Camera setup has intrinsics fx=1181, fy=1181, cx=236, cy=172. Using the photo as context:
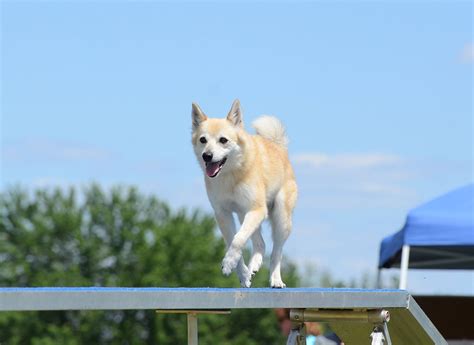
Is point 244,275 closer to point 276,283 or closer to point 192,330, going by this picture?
point 276,283

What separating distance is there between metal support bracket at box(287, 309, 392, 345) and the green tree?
3373 centimetres

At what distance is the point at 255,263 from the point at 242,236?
23.5 inches

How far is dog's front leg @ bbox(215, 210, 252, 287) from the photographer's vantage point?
7637 millimetres

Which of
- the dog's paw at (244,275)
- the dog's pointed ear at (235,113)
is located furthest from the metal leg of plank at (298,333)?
the dog's pointed ear at (235,113)

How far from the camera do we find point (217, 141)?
7543mm

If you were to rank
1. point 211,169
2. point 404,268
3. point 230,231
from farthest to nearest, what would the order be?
point 404,268 < point 230,231 < point 211,169

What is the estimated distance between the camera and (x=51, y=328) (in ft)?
132

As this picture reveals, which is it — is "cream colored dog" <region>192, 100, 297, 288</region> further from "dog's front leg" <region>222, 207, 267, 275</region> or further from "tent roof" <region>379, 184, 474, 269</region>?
"tent roof" <region>379, 184, 474, 269</region>

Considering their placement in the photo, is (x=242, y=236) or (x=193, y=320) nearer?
(x=193, y=320)

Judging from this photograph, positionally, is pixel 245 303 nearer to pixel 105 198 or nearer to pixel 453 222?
pixel 453 222

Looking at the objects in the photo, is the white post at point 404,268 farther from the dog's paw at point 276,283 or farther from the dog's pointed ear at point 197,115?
the dog's pointed ear at point 197,115

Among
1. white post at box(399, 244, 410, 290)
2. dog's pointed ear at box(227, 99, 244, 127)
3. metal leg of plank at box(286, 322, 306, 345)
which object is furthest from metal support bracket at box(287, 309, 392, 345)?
Answer: white post at box(399, 244, 410, 290)

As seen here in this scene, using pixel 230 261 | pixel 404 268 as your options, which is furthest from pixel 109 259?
pixel 230 261

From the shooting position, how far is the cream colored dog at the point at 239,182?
7480 mm
